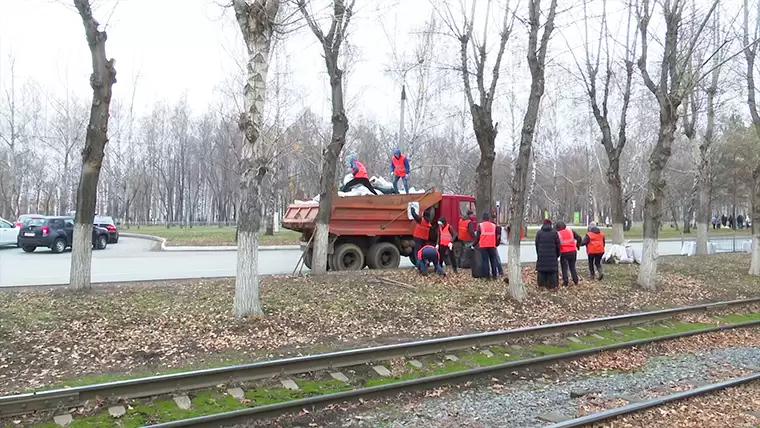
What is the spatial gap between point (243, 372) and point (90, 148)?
6.26m

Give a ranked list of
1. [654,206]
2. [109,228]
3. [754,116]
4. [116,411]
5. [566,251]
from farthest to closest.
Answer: [109,228], [754,116], [654,206], [566,251], [116,411]

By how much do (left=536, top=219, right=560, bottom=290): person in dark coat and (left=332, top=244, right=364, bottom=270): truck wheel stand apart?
5244 mm

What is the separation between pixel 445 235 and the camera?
46.1 ft

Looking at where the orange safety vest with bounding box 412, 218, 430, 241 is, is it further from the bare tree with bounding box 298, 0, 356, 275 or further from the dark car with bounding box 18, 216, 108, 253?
the dark car with bounding box 18, 216, 108, 253

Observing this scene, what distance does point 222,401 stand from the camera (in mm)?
5816

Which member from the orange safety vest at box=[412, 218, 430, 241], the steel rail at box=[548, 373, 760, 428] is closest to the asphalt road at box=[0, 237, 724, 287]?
the orange safety vest at box=[412, 218, 430, 241]

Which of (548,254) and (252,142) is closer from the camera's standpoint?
(252,142)

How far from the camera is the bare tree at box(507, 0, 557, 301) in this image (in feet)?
37.9

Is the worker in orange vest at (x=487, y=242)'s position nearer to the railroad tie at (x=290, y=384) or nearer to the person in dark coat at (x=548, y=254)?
the person in dark coat at (x=548, y=254)

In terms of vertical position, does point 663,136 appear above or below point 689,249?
above

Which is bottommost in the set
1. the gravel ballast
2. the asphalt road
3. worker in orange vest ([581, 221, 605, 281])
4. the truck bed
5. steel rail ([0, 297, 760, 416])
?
the gravel ballast

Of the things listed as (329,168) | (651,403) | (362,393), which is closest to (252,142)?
(362,393)

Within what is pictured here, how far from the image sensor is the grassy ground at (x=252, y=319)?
6.91 m

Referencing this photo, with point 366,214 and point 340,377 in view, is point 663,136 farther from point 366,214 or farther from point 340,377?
point 340,377
